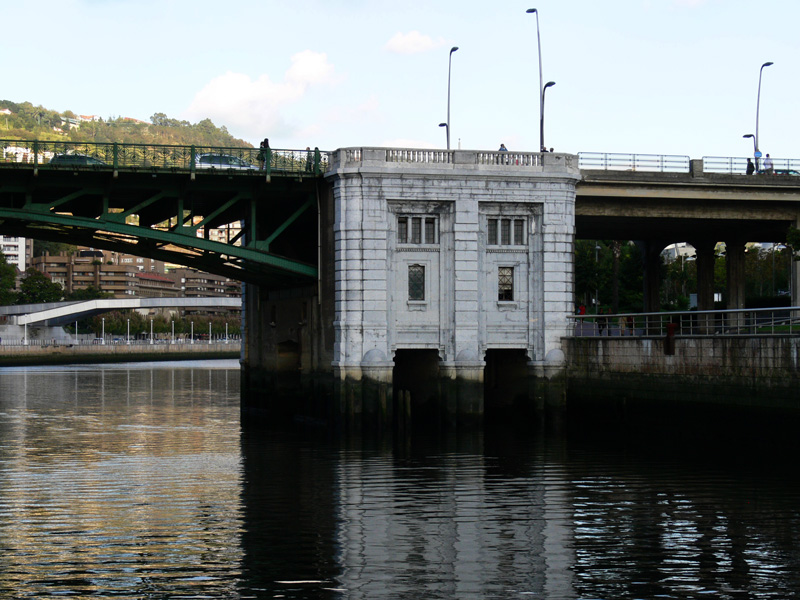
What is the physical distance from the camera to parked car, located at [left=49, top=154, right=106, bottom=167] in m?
53.6

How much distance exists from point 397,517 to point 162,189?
3155 centimetres

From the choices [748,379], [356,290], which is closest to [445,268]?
[356,290]

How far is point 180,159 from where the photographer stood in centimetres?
5503

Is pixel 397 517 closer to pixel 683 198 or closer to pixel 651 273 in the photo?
pixel 683 198

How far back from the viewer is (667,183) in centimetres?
5991

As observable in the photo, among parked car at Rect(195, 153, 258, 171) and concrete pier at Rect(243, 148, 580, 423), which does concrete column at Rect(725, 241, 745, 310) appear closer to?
concrete pier at Rect(243, 148, 580, 423)

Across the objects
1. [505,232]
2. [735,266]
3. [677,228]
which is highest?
[677,228]

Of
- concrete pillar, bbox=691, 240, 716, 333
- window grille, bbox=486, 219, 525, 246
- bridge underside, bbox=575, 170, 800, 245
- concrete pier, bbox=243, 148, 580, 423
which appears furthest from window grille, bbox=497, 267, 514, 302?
concrete pillar, bbox=691, 240, 716, 333

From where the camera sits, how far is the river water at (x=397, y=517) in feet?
73.7

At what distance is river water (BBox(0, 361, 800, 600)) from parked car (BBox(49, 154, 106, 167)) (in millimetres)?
13481

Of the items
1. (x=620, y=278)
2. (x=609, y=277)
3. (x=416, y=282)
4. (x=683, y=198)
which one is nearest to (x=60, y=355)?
(x=609, y=277)

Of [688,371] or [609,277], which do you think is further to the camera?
[609,277]

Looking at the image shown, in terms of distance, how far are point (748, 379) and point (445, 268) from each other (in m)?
17.1

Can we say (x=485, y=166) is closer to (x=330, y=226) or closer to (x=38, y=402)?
(x=330, y=226)
